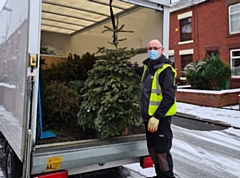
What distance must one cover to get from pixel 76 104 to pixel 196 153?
275 centimetres

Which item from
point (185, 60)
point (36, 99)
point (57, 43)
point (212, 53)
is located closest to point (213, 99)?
point (212, 53)

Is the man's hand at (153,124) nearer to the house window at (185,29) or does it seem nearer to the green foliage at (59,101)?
the green foliage at (59,101)

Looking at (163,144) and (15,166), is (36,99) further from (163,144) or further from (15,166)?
(163,144)

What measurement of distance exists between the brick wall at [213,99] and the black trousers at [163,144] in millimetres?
8621

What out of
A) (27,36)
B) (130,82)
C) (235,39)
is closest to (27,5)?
(27,36)

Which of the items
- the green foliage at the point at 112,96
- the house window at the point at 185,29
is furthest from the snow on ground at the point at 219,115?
the house window at the point at 185,29

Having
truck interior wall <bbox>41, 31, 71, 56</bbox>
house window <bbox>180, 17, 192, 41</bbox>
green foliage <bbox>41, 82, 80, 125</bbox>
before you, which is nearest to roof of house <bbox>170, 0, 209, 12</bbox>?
house window <bbox>180, 17, 192, 41</bbox>

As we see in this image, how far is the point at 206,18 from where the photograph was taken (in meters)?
15.9

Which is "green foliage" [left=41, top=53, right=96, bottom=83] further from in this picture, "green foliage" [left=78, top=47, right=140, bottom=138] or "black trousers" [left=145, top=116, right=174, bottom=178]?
"black trousers" [left=145, top=116, right=174, bottom=178]

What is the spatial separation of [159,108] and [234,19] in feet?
45.7

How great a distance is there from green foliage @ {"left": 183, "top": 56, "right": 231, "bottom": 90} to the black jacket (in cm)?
935

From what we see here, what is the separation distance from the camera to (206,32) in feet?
52.2

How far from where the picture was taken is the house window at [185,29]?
17094mm

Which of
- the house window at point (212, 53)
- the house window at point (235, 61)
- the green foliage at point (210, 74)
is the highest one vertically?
the house window at point (212, 53)
